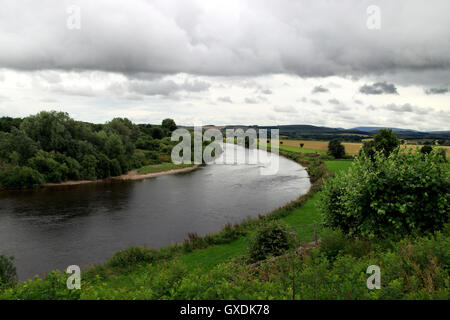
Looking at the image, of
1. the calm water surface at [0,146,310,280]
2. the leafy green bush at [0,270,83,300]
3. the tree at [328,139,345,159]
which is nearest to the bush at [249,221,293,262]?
the leafy green bush at [0,270,83,300]

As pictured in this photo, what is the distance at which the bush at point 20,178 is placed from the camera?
39344mm

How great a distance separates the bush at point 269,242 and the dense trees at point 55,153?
39494 millimetres

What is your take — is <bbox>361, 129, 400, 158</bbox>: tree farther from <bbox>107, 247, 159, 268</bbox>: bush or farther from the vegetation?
<bbox>107, 247, 159, 268</bbox>: bush

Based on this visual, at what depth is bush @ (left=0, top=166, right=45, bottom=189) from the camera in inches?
1549

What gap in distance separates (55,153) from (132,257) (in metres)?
37.8

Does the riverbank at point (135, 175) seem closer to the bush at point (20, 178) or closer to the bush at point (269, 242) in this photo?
the bush at point (20, 178)

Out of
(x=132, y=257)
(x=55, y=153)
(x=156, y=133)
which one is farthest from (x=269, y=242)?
(x=156, y=133)

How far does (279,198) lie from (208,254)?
64.0ft

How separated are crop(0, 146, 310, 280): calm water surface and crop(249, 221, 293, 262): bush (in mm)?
9950

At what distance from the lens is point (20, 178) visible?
131 feet

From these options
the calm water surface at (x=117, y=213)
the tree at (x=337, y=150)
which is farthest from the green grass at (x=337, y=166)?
the tree at (x=337, y=150)

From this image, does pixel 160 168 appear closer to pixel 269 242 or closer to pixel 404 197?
pixel 269 242
